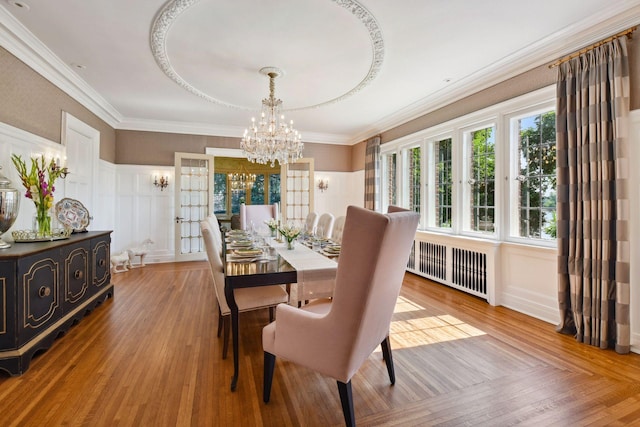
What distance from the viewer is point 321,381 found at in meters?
2.01

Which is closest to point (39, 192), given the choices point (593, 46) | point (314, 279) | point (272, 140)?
point (272, 140)

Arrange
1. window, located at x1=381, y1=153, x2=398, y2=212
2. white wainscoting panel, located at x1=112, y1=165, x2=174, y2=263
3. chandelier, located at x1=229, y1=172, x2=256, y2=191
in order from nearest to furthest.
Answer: white wainscoting panel, located at x1=112, y1=165, x2=174, y2=263, window, located at x1=381, y1=153, x2=398, y2=212, chandelier, located at x1=229, y1=172, x2=256, y2=191

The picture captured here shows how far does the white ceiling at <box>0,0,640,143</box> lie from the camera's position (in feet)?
8.02

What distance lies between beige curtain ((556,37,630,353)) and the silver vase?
4726 millimetres

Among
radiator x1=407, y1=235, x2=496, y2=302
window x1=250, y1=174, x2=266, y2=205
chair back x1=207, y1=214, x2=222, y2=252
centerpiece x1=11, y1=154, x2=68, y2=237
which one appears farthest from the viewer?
window x1=250, y1=174, x2=266, y2=205

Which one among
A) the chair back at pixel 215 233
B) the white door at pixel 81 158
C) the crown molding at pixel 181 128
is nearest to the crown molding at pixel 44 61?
the white door at pixel 81 158

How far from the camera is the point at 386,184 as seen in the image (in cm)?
604

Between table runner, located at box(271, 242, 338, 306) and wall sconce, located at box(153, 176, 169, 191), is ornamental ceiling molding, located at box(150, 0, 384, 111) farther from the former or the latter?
wall sconce, located at box(153, 176, 169, 191)

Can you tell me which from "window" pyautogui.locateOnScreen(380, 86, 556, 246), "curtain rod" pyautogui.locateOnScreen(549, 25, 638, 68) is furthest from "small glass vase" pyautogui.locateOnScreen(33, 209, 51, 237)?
"curtain rod" pyautogui.locateOnScreen(549, 25, 638, 68)

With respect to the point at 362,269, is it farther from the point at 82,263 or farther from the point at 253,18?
the point at 82,263

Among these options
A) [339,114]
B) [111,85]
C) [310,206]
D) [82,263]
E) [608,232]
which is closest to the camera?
[608,232]

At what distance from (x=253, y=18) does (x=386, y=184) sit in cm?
412

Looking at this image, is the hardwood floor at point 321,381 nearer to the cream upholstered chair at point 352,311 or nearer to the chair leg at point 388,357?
the chair leg at point 388,357

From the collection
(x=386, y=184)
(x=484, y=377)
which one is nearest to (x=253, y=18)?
(x=484, y=377)
